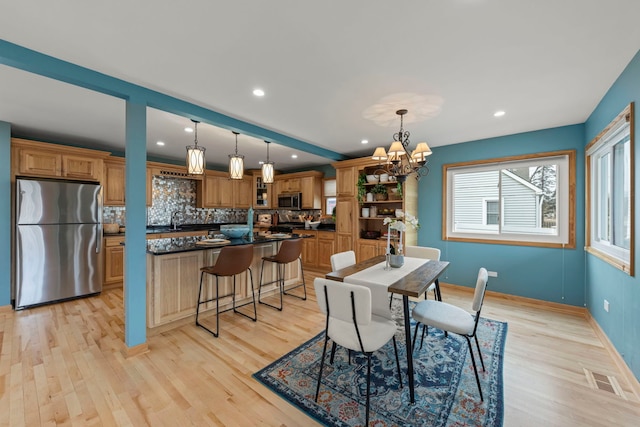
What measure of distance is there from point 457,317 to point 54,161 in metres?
5.60

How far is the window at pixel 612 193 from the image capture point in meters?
2.14

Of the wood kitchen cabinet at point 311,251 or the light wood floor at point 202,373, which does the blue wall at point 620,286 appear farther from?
the wood kitchen cabinet at point 311,251

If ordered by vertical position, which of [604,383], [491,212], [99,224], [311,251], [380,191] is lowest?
[604,383]

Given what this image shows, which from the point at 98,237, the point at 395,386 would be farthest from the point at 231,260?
the point at 98,237

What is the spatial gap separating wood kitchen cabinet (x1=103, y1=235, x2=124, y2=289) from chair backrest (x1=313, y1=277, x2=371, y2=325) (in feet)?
14.3

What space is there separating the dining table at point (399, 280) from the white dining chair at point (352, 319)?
196 mm

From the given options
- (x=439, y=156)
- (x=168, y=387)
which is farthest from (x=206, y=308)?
(x=439, y=156)

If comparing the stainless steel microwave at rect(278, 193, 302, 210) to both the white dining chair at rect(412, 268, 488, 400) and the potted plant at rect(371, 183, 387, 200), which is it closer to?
the potted plant at rect(371, 183, 387, 200)

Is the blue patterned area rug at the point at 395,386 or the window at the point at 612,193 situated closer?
the blue patterned area rug at the point at 395,386

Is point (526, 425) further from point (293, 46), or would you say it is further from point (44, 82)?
point (44, 82)

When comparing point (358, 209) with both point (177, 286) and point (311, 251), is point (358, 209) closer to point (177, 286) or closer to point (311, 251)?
point (311, 251)

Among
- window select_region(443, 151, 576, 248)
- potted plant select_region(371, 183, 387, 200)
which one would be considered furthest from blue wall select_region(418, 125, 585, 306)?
potted plant select_region(371, 183, 387, 200)

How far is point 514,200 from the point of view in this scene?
3.91 metres

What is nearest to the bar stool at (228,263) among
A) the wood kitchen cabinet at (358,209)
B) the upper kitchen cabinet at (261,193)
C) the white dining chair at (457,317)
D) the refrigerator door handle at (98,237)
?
the white dining chair at (457,317)
